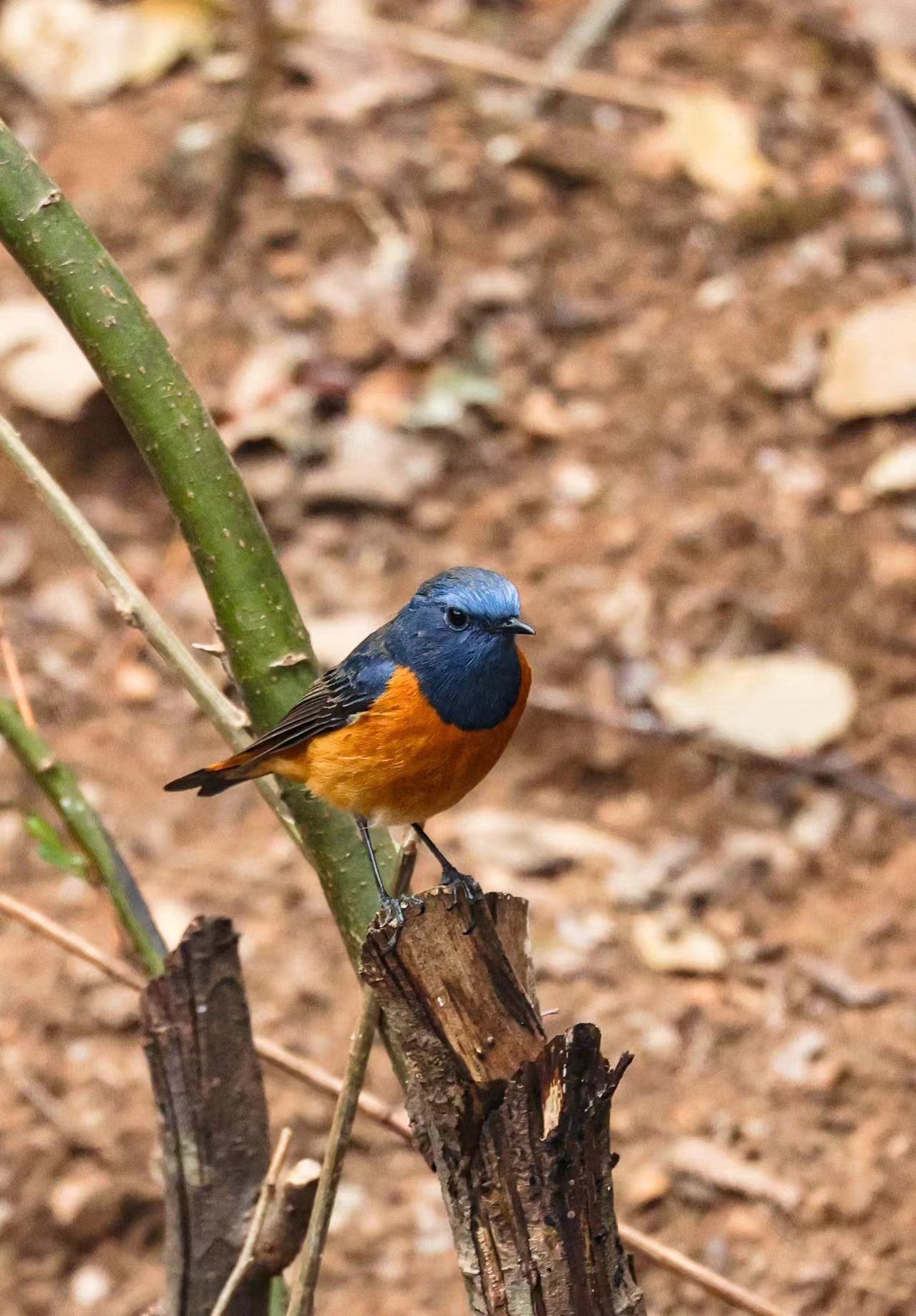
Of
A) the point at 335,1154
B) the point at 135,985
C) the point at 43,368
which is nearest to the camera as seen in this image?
the point at 335,1154

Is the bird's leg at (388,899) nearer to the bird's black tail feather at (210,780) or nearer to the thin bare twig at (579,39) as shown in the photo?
the bird's black tail feather at (210,780)

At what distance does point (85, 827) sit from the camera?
2.99 metres

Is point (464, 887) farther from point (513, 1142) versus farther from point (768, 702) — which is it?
point (768, 702)

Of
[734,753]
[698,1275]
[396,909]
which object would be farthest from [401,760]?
[734,753]

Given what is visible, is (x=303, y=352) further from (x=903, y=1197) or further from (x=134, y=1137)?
(x=903, y=1197)

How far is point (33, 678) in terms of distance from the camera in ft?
20.1

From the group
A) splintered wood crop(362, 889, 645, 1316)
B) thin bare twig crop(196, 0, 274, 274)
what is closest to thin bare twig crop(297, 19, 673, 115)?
thin bare twig crop(196, 0, 274, 274)

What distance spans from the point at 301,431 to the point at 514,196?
6.24ft

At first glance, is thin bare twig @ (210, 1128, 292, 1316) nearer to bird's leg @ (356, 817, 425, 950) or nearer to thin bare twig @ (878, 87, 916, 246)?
bird's leg @ (356, 817, 425, 950)

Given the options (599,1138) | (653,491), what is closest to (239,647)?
(599,1138)

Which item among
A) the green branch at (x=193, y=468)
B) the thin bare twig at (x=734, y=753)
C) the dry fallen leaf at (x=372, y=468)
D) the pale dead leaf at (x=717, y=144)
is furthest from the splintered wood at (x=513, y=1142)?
the pale dead leaf at (x=717, y=144)

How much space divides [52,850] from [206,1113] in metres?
0.60

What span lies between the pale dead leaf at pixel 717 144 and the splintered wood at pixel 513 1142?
20.4 ft

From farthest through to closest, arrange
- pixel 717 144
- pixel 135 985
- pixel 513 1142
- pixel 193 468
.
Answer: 1. pixel 717 144
2. pixel 135 985
3. pixel 193 468
4. pixel 513 1142
